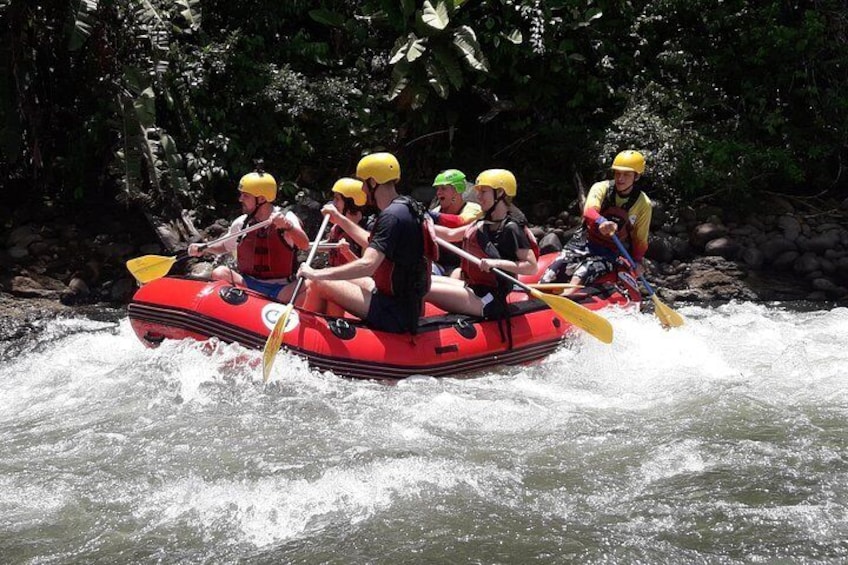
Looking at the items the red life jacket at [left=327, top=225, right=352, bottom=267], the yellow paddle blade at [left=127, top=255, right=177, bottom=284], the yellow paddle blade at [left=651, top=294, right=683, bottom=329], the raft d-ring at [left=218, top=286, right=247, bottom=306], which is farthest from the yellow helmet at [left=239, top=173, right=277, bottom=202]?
the yellow paddle blade at [left=651, top=294, right=683, bottom=329]

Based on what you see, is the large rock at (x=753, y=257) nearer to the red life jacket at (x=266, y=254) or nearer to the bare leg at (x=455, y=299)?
the bare leg at (x=455, y=299)

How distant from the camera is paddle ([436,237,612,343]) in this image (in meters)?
6.46

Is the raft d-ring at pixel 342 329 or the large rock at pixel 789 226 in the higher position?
the raft d-ring at pixel 342 329

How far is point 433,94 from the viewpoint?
11.5 metres

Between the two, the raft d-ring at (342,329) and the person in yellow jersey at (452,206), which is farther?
the person in yellow jersey at (452,206)

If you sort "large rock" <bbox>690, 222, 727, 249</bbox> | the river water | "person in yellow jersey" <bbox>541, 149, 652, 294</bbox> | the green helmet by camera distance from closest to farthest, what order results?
the river water
the green helmet
"person in yellow jersey" <bbox>541, 149, 652, 294</bbox>
"large rock" <bbox>690, 222, 727, 249</bbox>

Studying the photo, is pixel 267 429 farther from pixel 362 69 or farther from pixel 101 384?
pixel 362 69

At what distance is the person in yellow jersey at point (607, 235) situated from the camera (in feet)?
25.1

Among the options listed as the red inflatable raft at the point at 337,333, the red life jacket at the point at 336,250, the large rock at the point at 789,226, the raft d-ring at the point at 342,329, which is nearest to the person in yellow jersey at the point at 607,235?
the red inflatable raft at the point at 337,333

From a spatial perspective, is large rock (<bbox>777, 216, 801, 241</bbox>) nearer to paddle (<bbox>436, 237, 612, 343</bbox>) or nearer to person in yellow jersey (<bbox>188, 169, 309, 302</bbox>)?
paddle (<bbox>436, 237, 612, 343</bbox>)

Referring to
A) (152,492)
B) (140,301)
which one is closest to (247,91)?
(140,301)

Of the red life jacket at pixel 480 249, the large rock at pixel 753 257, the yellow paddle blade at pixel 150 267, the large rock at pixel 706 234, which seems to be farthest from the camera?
the large rock at pixel 706 234

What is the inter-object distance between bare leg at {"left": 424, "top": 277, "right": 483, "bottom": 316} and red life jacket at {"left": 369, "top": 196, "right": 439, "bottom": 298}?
345 millimetres

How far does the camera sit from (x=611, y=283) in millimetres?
7594
